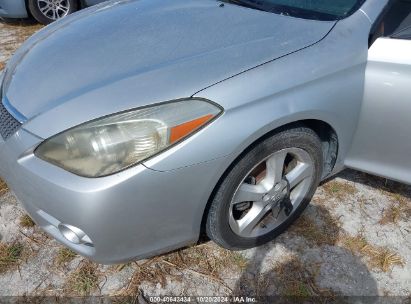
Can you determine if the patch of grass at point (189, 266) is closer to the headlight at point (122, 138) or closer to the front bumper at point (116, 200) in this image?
the front bumper at point (116, 200)

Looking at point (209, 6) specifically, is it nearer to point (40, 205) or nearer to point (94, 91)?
point (94, 91)

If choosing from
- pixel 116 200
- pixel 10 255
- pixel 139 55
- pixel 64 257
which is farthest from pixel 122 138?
pixel 10 255

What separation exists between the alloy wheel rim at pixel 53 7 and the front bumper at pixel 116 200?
4000mm

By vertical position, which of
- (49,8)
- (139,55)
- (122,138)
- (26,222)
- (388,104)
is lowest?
(26,222)

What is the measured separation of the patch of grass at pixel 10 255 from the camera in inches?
77.7

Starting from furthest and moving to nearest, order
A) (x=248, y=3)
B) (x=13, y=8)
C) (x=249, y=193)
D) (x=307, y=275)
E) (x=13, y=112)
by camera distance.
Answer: (x=13, y=8), (x=248, y=3), (x=307, y=275), (x=249, y=193), (x=13, y=112)

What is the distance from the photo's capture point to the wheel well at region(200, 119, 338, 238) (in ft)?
5.35

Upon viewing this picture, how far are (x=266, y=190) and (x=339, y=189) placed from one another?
767mm

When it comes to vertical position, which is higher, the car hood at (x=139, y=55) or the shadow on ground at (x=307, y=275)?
the car hood at (x=139, y=55)

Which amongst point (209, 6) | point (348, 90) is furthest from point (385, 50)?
point (209, 6)

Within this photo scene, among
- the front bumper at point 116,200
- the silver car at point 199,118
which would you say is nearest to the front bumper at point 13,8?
the silver car at point 199,118

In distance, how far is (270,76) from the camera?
158cm

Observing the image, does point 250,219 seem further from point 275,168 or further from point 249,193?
point 275,168

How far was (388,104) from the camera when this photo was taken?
1.82 m
